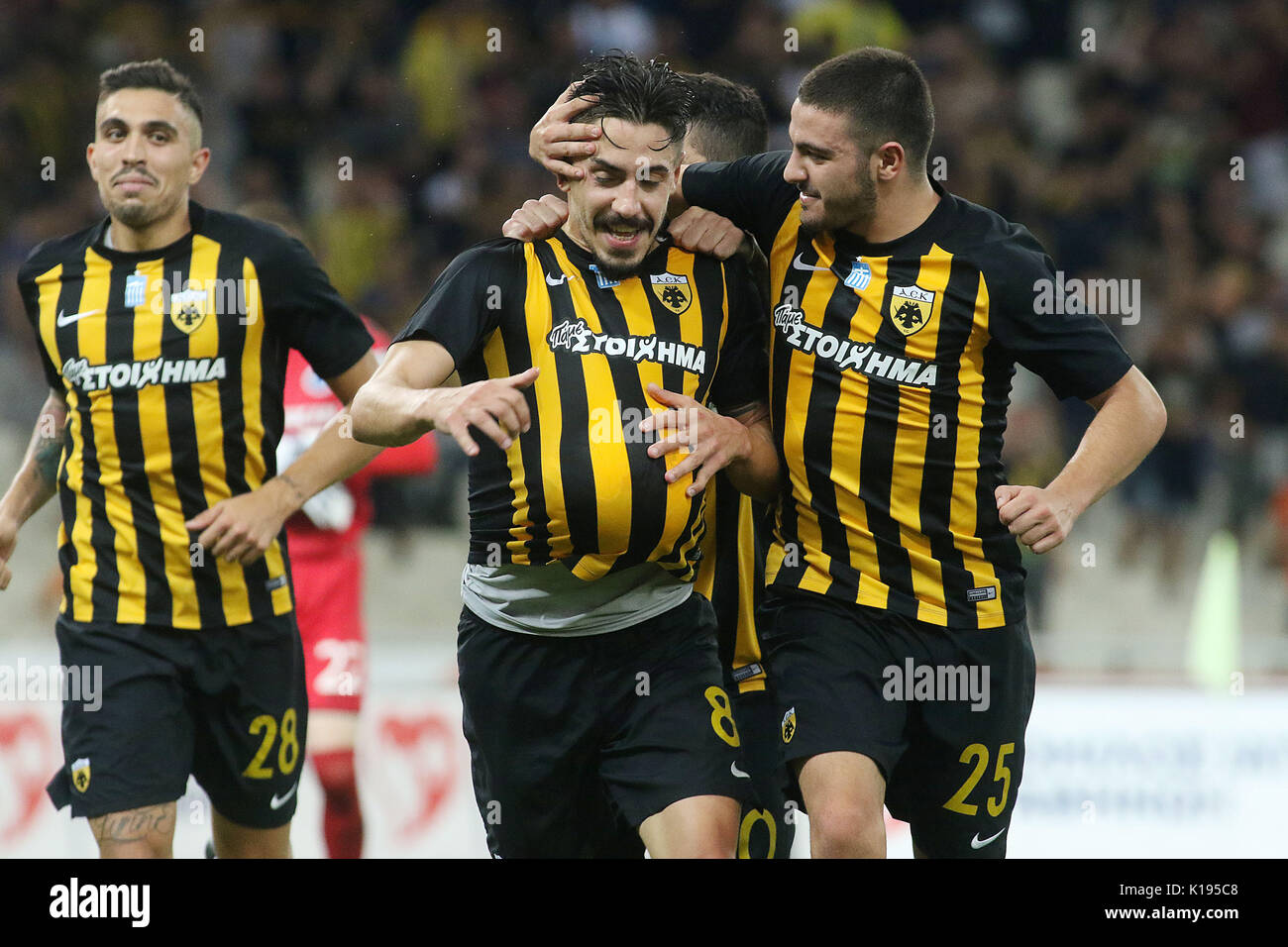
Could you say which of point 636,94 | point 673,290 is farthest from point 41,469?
point 636,94

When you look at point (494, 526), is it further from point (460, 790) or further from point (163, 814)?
point (460, 790)

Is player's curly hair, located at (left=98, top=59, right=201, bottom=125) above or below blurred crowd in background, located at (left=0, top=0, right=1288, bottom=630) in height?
below

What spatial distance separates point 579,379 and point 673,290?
0.34 metres

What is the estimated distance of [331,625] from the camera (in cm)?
606

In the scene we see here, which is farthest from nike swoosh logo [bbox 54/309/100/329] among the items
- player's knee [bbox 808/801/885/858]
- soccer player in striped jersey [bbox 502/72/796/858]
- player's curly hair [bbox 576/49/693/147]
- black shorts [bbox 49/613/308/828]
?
player's knee [bbox 808/801/885/858]

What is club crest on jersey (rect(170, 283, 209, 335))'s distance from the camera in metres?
4.44

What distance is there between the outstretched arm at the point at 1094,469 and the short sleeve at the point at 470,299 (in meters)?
1.22

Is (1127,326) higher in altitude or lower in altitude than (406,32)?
lower

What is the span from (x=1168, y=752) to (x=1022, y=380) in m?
3.01

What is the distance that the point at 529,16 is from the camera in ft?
34.5

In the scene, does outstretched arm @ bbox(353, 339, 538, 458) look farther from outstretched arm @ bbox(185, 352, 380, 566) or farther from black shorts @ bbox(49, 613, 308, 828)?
black shorts @ bbox(49, 613, 308, 828)

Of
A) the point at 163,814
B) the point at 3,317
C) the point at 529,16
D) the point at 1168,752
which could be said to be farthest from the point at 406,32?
the point at 163,814

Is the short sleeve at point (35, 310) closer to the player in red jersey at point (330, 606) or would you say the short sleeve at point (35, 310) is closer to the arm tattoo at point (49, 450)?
the arm tattoo at point (49, 450)

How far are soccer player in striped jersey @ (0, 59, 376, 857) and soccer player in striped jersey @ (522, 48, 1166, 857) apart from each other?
4.44ft
